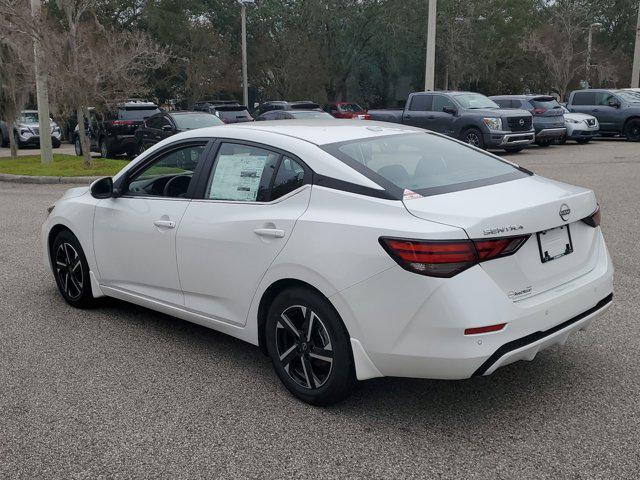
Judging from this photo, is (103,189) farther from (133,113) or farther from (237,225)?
(133,113)

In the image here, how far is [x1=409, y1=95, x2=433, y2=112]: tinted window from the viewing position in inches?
792

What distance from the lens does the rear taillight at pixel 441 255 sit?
3.23 meters

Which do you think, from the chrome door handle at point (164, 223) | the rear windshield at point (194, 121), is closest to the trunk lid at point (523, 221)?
the chrome door handle at point (164, 223)

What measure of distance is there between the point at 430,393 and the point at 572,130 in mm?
21030

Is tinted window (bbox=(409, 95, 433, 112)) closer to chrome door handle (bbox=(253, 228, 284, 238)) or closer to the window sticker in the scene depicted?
the window sticker

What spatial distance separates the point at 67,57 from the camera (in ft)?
52.2

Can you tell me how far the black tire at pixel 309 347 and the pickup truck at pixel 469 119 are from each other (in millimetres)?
15587

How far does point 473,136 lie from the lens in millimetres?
19062

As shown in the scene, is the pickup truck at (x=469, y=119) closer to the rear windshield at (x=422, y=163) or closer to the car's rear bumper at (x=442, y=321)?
the rear windshield at (x=422, y=163)

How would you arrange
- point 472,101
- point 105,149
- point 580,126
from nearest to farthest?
point 472,101
point 105,149
point 580,126

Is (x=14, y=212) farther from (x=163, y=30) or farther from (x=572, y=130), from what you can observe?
(x=163, y=30)

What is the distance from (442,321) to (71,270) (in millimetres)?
3576

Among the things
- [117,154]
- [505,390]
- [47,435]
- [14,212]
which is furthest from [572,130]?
[47,435]

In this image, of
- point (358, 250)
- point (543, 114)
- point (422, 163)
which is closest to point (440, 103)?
point (543, 114)
